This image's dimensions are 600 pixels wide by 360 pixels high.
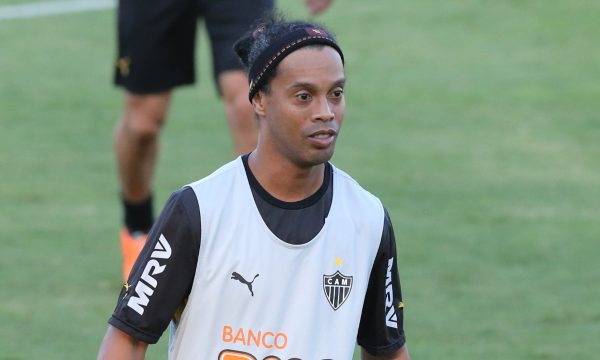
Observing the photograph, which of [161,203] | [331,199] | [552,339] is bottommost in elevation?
[331,199]

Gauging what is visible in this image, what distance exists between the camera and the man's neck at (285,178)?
4.30m

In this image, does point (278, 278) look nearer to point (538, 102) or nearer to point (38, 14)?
point (538, 102)

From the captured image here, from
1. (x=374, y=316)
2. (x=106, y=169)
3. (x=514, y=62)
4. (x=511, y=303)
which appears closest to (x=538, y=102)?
(x=514, y=62)

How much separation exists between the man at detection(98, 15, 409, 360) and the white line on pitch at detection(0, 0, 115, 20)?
930cm

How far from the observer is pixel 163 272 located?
4.21 m

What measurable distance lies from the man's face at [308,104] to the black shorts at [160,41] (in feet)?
9.27

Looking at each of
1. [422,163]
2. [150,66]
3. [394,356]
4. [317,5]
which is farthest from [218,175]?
[422,163]

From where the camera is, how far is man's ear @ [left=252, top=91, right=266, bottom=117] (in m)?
4.32

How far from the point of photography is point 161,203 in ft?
28.0

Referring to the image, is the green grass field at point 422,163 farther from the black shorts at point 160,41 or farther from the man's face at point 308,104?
the man's face at point 308,104

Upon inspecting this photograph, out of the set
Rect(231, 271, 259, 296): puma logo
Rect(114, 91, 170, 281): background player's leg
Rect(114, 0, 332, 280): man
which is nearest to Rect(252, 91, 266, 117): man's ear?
Rect(231, 271, 259, 296): puma logo

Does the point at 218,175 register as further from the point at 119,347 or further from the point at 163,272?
the point at 119,347

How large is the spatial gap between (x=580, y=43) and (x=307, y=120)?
8.45m

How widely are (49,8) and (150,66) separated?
22.0 feet
